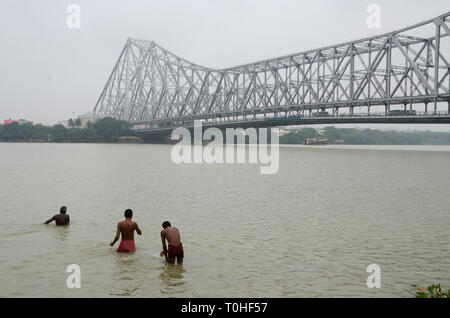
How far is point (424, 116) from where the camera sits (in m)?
60.6

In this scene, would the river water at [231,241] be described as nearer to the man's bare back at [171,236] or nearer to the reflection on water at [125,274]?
the reflection on water at [125,274]

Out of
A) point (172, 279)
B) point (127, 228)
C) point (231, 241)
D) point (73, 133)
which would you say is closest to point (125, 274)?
point (172, 279)

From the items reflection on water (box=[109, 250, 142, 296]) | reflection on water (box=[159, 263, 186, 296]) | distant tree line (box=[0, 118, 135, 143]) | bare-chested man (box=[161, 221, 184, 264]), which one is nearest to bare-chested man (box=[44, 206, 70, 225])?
reflection on water (box=[109, 250, 142, 296])

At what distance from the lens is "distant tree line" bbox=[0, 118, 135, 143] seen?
13138 cm

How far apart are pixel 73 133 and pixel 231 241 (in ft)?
433

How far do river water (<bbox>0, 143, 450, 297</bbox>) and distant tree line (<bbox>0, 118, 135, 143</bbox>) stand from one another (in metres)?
108

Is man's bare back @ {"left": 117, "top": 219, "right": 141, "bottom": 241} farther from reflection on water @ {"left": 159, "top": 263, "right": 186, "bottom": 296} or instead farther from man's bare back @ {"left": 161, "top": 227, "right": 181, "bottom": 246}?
reflection on water @ {"left": 159, "top": 263, "right": 186, "bottom": 296}

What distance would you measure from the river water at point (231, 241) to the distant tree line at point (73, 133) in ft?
355

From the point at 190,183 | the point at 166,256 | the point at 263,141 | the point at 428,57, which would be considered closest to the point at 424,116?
the point at 428,57

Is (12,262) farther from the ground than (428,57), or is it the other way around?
(428,57)

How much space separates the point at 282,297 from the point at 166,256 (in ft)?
10.1
